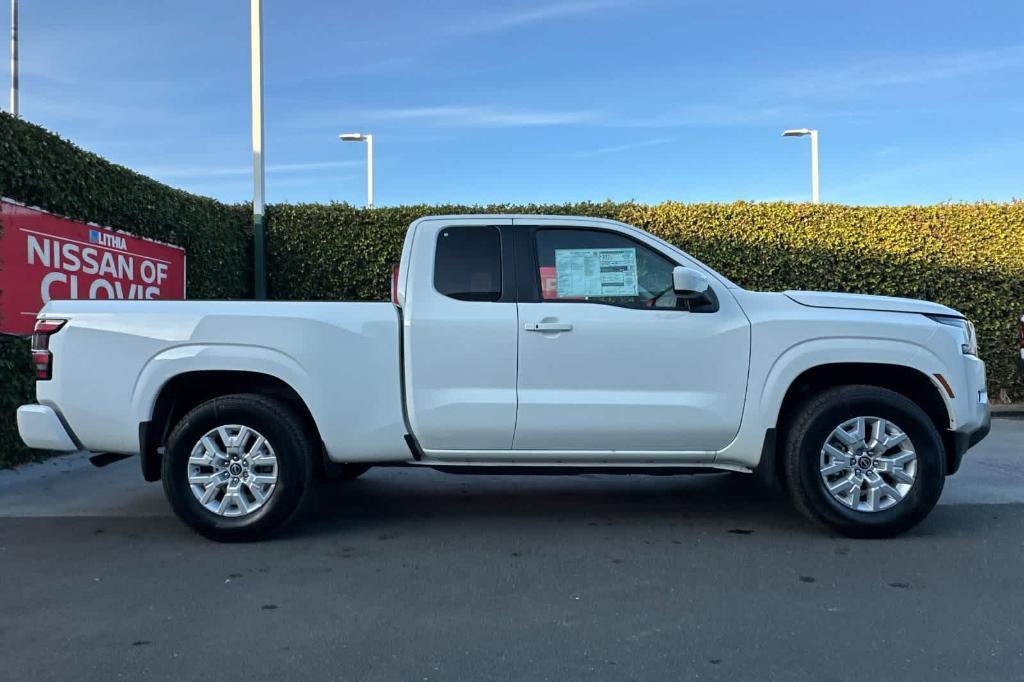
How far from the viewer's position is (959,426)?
469 cm

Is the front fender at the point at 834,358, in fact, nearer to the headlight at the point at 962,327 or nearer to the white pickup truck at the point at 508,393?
the white pickup truck at the point at 508,393

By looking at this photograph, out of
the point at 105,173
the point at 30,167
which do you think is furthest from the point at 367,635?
the point at 105,173

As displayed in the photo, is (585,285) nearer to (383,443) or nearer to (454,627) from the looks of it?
A: (383,443)

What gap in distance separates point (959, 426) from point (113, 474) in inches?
259

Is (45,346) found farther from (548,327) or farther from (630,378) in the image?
(630,378)

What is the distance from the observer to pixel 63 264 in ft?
24.6

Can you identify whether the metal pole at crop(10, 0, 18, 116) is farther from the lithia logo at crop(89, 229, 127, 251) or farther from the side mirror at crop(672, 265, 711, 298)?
the side mirror at crop(672, 265, 711, 298)

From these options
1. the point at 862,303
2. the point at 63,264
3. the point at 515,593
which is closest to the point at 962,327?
the point at 862,303

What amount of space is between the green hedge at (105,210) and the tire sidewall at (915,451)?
6.42 m

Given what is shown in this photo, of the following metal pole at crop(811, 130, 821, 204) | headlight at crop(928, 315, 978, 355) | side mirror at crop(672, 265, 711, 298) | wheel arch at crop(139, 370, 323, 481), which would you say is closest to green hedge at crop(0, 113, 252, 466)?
wheel arch at crop(139, 370, 323, 481)

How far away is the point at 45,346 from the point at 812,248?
9.64m

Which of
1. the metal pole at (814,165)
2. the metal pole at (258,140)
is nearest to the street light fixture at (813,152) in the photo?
the metal pole at (814,165)

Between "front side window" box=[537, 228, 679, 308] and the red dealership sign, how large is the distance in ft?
16.0

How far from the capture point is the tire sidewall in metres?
4.63
